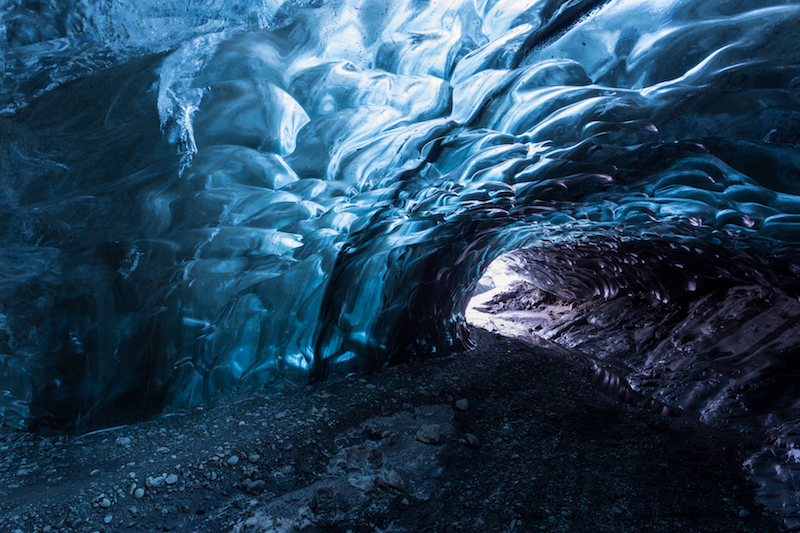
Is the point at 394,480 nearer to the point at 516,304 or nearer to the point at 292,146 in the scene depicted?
the point at 292,146

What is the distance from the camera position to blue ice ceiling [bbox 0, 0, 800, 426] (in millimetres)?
2457

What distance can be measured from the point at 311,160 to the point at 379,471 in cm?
220

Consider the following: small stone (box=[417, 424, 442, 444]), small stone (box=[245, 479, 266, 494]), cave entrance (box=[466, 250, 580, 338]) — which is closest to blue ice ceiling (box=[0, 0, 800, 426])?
small stone (box=[245, 479, 266, 494])

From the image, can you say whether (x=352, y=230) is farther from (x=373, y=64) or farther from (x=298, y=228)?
(x=373, y=64)

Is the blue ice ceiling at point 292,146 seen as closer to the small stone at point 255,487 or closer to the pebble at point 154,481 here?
the pebble at point 154,481

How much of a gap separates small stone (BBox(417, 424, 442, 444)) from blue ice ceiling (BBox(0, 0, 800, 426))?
1.56 m

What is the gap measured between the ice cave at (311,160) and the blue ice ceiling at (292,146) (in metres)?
0.01

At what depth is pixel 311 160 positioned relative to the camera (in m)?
3.18

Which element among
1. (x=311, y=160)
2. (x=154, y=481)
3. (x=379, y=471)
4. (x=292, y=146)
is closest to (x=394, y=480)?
(x=379, y=471)

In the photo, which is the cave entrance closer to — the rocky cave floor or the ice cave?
the rocky cave floor

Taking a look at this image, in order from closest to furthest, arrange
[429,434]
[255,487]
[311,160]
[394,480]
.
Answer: [255,487] → [394,480] → [311,160] → [429,434]

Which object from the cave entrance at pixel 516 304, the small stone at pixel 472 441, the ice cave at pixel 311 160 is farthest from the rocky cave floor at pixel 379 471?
the cave entrance at pixel 516 304

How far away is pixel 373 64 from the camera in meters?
2.98

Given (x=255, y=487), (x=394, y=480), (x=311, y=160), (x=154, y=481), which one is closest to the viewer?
(x=154, y=481)
